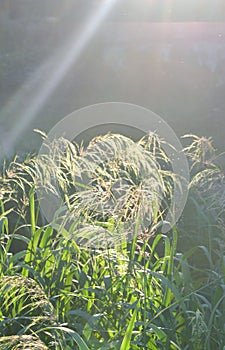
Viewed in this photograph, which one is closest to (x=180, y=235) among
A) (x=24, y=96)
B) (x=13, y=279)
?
(x=13, y=279)

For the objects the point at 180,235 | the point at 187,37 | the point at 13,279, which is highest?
the point at 187,37

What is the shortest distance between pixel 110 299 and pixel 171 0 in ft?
25.8

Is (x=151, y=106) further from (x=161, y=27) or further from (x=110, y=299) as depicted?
(x=110, y=299)

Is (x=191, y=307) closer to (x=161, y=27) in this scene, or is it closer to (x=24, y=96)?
(x=24, y=96)

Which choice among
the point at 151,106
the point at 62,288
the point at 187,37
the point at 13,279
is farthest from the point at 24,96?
the point at 13,279

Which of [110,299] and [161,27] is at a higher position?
[161,27]

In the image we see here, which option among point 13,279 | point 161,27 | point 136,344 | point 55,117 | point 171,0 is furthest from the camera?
point 171,0

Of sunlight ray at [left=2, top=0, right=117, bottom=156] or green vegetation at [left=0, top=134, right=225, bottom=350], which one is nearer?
green vegetation at [left=0, top=134, right=225, bottom=350]

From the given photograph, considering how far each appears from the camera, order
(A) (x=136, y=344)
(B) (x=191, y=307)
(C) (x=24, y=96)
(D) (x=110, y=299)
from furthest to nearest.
Result: 1. (C) (x=24, y=96)
2. (B) (x=191, y=307)
3. (D) (x=110, y=299)
4. (A) (x=136, y=344)

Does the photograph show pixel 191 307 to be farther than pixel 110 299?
Yes

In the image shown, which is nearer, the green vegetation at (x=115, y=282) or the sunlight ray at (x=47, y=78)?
the green vegetation at (x=115, y=282)

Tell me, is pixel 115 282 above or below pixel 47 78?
below

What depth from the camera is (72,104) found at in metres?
8.30

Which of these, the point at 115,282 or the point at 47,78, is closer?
the point at 115,282
